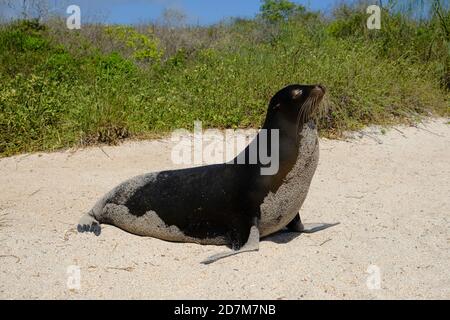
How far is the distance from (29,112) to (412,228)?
4419 mm

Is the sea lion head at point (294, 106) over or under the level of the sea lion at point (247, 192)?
over

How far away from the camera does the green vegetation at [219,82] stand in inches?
262

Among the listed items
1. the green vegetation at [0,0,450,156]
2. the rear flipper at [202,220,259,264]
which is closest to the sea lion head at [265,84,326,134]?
the rear flipper at [202,220,259,264]

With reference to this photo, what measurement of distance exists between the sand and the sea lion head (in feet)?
2.54

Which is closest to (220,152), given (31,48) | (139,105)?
(139,105)

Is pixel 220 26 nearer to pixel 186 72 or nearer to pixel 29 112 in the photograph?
pixel 186 72

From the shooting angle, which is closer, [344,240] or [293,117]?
[293,117]

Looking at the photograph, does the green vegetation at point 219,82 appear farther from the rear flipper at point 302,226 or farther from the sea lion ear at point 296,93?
the sea lion ear at point 296,93

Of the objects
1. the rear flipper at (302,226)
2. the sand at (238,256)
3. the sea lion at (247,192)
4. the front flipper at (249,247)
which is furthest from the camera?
the rear flipper at (302,226)

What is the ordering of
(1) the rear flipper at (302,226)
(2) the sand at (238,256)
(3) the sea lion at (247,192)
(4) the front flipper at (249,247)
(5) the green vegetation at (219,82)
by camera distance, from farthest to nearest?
(5) the green vegetation at (219,82) < (1) the rear flipper at (302,226) < (3) the sea lion at (247,192) < (4) the front flipper at (249,247) < (2) the sand at (238,256)

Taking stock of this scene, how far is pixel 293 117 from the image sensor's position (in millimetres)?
3621

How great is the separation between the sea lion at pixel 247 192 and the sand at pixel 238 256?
12 centimetres

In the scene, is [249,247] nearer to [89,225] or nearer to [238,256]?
[238,256]

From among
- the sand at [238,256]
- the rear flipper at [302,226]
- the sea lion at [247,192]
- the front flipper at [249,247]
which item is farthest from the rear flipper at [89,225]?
the rear flipper at [302,226]
